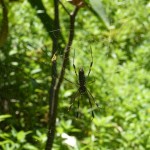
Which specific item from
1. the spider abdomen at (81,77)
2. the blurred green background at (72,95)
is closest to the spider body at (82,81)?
the spider abdomen at (81,77)

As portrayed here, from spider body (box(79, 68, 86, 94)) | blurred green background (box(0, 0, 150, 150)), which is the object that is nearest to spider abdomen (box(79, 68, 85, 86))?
spider body (box(79, 68, 86, 94))

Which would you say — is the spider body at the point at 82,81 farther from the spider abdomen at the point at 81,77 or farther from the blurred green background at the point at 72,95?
the blurred green background at the point at 72,95

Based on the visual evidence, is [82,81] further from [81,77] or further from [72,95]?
[72,95]

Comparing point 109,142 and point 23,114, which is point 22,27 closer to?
point 23,114

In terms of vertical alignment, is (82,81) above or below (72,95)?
above

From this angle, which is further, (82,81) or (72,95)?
(72,95)

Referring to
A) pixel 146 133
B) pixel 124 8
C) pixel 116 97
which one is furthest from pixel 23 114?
pixel 124 8

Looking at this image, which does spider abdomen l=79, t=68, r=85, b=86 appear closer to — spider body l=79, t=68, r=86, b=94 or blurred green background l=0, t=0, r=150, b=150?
spider body l=79, t=68, r=86, b=94

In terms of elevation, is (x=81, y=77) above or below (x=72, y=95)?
above

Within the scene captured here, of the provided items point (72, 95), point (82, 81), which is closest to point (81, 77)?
point (82, 81)
